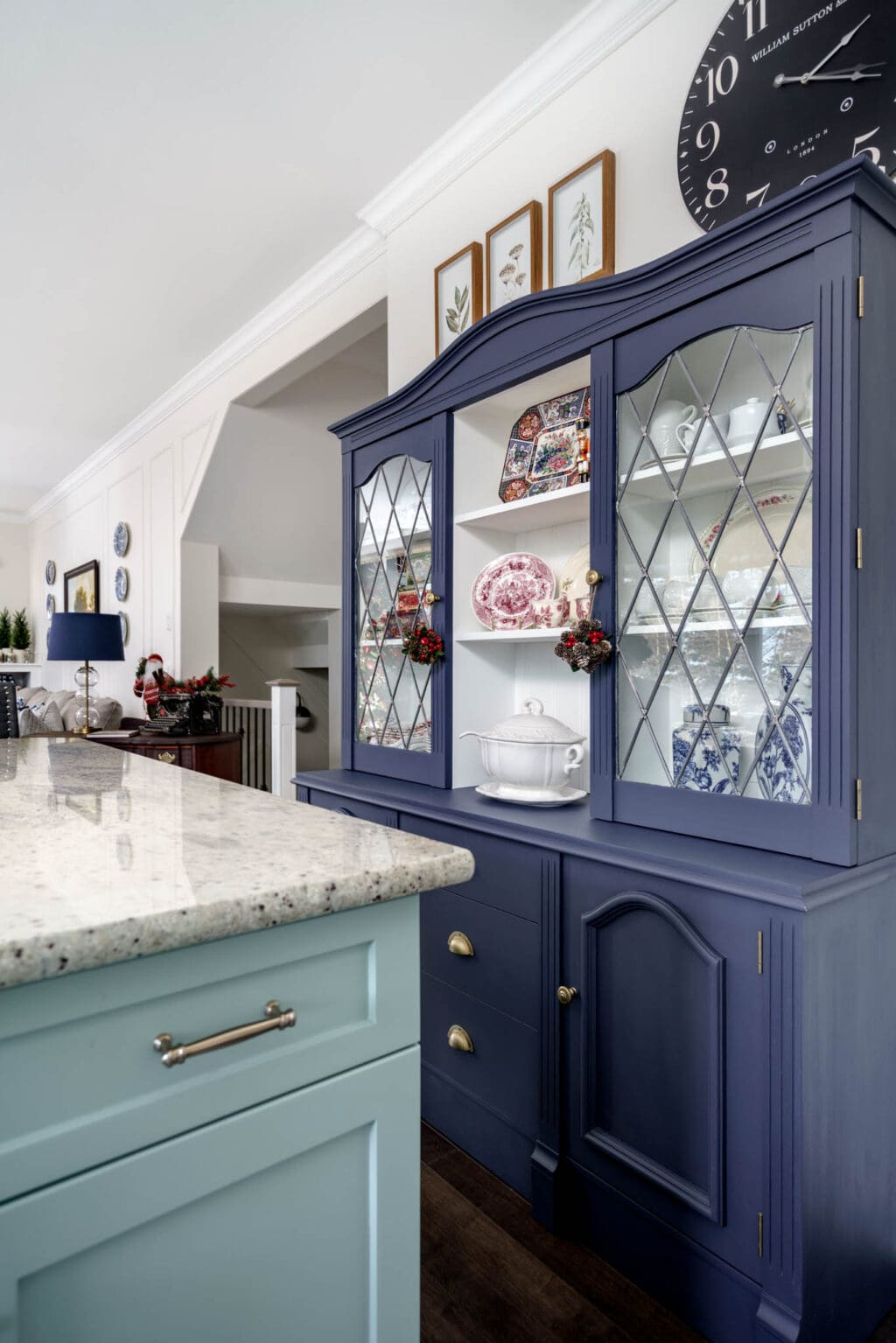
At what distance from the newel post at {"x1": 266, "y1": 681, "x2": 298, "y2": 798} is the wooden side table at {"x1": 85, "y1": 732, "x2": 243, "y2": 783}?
281 millimetres

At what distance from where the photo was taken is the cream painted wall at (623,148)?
184 cm

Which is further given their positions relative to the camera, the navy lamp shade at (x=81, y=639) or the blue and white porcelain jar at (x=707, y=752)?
the navy lamp shade at (x=81, y=639)

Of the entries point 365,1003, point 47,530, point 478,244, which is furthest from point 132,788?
point 47,530

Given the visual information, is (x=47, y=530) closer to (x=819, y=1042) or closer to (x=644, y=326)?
(x=644, y=326)

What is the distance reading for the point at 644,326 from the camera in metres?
1.52

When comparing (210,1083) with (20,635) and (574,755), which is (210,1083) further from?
(20,635)

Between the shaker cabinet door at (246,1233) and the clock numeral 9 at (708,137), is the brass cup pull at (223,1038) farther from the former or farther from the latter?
the clock numeral 9 at (708,137)

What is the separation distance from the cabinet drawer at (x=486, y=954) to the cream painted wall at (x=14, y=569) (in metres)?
8.51

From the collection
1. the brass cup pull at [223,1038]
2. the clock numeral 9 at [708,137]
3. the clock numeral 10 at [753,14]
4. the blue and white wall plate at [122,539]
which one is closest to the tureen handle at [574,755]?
the brass cup pull at [223,1038]

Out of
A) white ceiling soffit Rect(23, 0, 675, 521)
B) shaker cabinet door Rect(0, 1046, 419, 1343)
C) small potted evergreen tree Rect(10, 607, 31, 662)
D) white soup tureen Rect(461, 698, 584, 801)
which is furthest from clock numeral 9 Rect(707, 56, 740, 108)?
small potted evergreen tree Rect(10, 607, 31, 662)


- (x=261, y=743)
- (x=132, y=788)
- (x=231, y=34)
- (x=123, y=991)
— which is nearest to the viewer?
(x=123, y=991)

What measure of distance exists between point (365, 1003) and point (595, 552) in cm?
107

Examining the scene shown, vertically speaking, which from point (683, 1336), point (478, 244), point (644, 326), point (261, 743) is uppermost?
point (478, 244)

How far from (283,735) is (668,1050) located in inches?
130
